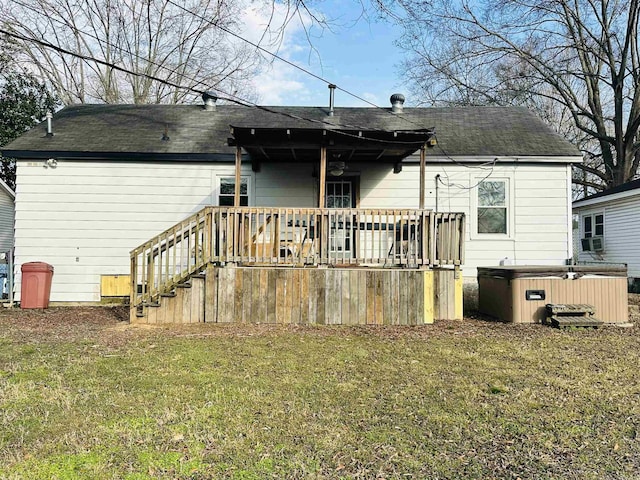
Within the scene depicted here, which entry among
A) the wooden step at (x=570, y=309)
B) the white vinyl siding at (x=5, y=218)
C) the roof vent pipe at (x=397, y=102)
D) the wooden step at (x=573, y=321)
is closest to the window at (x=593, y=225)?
the roof vent pipe at (x=397, y=102)

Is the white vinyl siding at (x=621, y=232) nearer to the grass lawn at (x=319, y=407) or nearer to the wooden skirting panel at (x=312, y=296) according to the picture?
the grass lawn at (x=319, y=407)

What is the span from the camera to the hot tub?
698 cm

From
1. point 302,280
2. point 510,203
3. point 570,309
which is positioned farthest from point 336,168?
point 570,309

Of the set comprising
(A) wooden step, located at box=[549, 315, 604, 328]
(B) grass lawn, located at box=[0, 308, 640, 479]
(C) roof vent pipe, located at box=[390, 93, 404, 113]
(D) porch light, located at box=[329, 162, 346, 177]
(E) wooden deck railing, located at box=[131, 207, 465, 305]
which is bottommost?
(B) grass lawn, located at box=[0, 308, 640, 479]

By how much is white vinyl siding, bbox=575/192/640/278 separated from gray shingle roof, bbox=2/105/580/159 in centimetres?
527

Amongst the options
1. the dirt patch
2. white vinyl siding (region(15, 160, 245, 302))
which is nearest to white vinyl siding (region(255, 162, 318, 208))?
white vinyl siding (region(15, 160, 245, 302))

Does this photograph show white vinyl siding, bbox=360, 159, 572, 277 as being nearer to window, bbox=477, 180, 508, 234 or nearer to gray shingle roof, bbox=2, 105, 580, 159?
window, bbox=477, 180, 508, 234

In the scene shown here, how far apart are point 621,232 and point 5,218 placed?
78.2 feet

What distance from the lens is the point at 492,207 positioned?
32.0 feet

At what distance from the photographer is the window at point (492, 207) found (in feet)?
32.0

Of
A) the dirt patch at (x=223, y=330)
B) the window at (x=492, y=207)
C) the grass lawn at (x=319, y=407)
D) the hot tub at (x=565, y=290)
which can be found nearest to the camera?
the grass lawn at (x=319, y=407)

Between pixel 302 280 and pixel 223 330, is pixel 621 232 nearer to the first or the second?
pixel 302 280

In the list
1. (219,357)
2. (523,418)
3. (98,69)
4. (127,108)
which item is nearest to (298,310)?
(219,357)

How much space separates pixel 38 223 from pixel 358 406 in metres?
9.01
